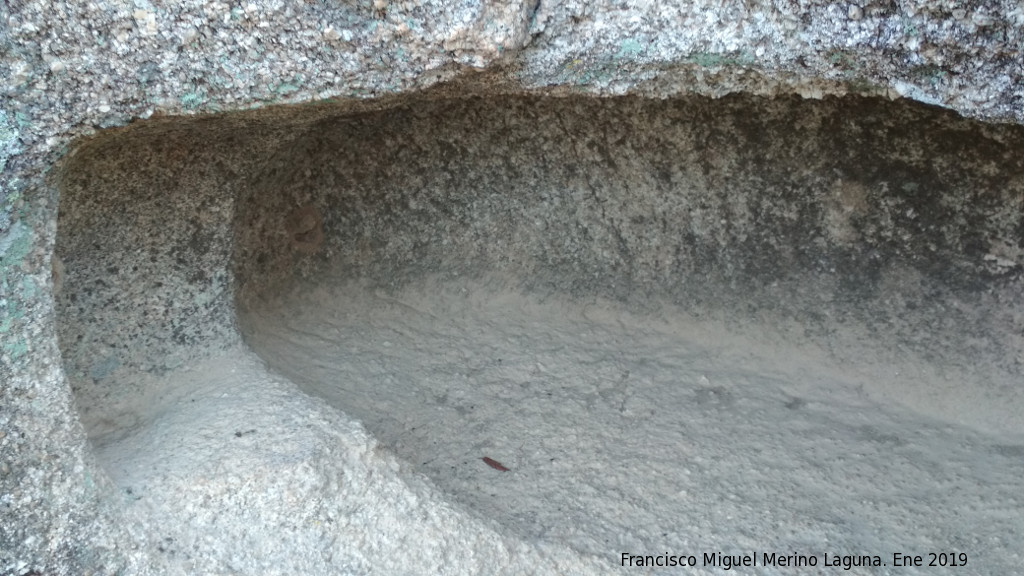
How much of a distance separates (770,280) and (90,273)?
1048mm

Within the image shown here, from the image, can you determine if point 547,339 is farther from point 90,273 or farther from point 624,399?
point 90,273

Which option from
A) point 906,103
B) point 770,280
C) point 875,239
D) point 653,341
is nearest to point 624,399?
point 653,341

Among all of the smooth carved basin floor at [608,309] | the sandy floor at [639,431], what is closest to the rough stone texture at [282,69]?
the smooth carved basin floor at [608,309]

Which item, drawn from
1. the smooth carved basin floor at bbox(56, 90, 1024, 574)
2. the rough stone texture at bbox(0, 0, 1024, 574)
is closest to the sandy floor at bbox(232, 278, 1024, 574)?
the smooth carved basin floor at bbox(56, 90, 1024, 574)

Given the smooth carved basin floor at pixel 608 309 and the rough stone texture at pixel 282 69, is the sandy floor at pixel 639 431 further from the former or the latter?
the rough stone texture at pixel 282 69

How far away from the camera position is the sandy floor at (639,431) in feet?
3.94

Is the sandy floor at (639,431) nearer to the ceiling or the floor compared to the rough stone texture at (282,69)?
nearer to the floor

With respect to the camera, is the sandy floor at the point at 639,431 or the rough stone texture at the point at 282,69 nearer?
the rough stone texture at the point at 282,69

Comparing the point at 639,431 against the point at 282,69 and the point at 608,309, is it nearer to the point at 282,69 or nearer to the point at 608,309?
the point at 608,309

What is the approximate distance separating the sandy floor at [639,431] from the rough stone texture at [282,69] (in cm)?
47

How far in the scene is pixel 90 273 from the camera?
108 centimetres

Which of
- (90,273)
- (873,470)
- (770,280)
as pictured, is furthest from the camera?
(770,280)

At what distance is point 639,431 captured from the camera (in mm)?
1355

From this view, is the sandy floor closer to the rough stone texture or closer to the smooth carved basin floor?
the smooth carved basin floor
